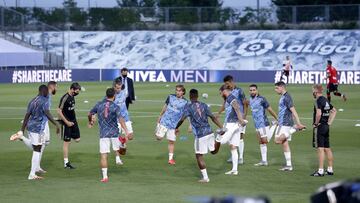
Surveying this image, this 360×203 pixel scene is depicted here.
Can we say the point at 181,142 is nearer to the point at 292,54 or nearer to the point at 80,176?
the point at 80,176

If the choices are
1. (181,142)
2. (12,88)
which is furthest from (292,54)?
(181,142)

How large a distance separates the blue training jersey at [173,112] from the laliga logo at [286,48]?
52023 millimetres

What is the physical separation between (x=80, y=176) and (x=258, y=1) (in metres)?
65.3

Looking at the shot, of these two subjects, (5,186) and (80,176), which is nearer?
(5,186)

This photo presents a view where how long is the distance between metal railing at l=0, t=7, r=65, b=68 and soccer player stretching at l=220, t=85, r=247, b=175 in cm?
5282

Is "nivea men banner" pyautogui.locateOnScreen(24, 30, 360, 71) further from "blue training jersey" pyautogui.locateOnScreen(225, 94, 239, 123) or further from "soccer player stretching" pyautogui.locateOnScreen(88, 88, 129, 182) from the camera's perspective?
"soccer player stretching" pyautogui.locateOnScreen(88, 88, 129, 182)

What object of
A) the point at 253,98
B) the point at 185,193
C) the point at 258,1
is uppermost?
the point at 258,1

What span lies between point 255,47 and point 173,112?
53686mm

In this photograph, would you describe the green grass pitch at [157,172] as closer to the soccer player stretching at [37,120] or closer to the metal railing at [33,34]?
the soccer player stretching at [37,120]

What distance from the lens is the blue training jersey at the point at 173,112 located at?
72.1 ft

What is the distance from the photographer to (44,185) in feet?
59.3

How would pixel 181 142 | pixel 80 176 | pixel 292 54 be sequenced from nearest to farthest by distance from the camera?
pixel 80 176
pixel 181 142
pixel 292 54

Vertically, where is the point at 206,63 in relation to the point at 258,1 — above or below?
below

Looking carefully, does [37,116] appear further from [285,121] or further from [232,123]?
[285,121]
